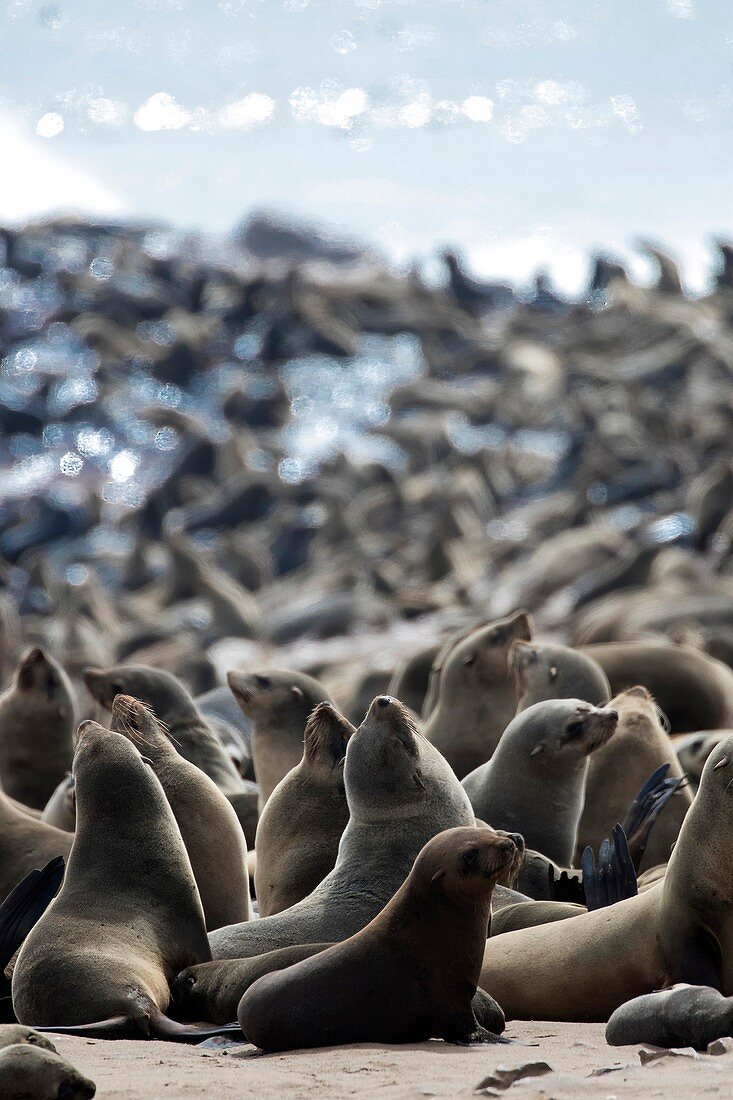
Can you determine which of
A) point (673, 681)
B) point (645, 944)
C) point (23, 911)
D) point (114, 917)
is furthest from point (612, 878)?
point (673, 681)

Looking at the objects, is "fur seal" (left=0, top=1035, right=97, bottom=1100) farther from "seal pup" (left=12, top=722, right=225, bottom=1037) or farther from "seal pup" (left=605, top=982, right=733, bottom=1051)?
"seal pup" (left=605, top=982, right=733, bottom=1051)

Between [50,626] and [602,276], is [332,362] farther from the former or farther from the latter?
[50,626]

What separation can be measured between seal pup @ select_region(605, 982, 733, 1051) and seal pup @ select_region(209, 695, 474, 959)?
3.15 feet

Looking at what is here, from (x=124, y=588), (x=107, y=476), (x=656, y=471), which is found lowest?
(x=107, y=476)

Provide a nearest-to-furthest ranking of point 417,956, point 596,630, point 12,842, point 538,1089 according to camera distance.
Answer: point 538,1089, point 417,956, point 12,842, point 596,630

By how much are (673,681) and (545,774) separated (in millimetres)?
3381

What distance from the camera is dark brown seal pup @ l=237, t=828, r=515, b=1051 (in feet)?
13.6

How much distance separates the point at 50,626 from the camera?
20.5 metres

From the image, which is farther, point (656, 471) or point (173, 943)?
point (656, 471)

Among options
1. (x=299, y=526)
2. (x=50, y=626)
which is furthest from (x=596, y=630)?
(x=299, y=526)

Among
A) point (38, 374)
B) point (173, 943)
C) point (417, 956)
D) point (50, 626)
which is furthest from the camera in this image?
point (38, 374)

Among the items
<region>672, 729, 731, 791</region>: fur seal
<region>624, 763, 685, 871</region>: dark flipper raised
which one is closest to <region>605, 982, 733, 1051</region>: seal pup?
<region>624, 763, 685, 871</region>: dark flipper raised

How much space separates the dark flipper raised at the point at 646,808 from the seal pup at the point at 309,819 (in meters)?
1.24

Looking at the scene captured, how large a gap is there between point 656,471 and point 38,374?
658 inches
